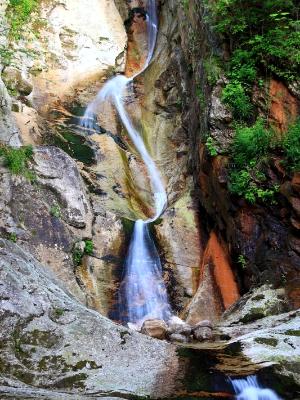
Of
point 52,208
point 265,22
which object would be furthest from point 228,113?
point 52,208

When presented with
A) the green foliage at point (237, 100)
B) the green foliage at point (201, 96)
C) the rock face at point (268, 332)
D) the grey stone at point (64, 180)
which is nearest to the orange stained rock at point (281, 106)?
the green foliage at point (237, 100)

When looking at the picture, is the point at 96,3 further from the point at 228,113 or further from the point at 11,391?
the point at 11,391

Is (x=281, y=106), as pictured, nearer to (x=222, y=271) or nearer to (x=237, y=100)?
A: (x=237, y=100)

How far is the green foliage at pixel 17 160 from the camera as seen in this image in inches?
437

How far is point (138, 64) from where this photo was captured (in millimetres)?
20281

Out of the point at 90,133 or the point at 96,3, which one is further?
the point at 96,3

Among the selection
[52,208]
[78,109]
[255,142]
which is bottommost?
[52,208]

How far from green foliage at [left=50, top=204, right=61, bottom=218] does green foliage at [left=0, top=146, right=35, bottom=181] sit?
91cm

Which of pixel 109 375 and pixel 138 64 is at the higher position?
pixel 138 64

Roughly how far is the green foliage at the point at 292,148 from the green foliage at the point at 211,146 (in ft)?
5.97

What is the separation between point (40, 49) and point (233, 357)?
16.3 metres

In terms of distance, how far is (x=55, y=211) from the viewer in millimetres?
11250

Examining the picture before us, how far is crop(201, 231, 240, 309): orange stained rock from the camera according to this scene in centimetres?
1098

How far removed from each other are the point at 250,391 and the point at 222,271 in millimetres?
6072
